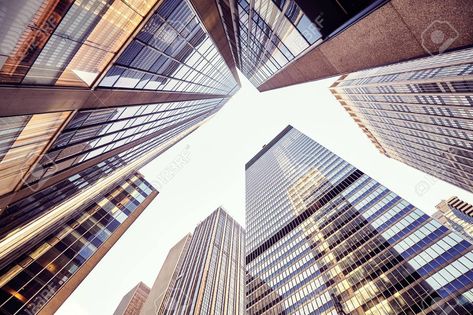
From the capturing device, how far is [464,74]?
51.2m

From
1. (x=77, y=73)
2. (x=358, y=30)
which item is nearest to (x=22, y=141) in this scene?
(x=77, y=73)

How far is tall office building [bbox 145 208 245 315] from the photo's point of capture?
301ft

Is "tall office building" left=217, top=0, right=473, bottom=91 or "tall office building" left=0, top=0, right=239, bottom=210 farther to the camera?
"tall office building" left=0, top=0, right=239, bottom=210

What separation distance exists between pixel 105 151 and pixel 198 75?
1233 centimetres

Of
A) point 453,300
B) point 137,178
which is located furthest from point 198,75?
point 453,300

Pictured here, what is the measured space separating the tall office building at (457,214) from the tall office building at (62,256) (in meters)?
152

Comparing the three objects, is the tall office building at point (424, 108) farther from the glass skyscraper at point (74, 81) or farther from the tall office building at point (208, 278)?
the tall office building at point (208, 278)

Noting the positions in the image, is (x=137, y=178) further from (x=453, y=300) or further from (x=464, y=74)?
(x=464, y=74)

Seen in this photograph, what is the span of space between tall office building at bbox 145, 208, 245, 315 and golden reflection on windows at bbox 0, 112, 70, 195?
89.6 metres

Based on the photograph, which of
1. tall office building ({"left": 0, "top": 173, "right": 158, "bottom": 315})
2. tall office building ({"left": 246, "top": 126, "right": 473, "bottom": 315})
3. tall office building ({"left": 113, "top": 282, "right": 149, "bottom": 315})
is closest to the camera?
tall office building ({"left": 0, "top": 173, "right": 158, "bottom": 315})

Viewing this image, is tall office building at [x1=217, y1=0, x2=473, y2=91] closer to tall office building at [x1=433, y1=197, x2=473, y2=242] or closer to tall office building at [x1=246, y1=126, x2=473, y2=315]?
tall office building at [x1=246, y1=126, x2=473, y2=315]

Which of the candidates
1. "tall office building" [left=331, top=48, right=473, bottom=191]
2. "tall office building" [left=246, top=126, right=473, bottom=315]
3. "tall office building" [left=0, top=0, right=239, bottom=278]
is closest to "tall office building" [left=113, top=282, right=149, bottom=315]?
"tall office building" [left=246, top=126, right=473, bottom=315]

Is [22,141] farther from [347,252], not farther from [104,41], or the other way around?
[347,252]

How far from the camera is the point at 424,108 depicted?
6762 cm
